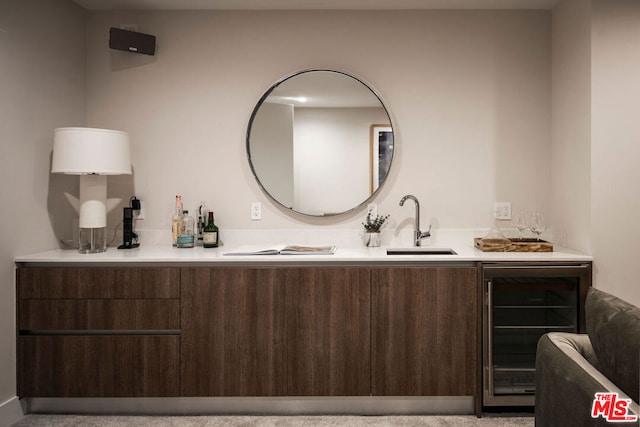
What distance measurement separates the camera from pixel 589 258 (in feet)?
7.73

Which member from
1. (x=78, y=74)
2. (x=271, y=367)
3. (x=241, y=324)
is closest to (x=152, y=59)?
(x=78, y=74)

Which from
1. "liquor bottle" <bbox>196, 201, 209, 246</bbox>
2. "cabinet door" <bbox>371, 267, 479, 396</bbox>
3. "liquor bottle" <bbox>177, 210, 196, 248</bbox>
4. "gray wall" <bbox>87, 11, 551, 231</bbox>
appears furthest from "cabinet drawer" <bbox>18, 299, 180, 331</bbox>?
"cabinet door" <bbox>371, 267, 479, 396</bbox>

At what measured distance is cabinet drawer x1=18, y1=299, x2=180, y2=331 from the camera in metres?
2.36

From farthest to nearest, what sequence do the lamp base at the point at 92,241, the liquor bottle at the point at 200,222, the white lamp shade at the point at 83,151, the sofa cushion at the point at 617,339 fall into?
1. the liquor bottle at the point at 200,222
2. the lamp base at the point at 92,241
3. the white lamp shade at the point at 83,151
4. the sofa cushion at the point at 617,339

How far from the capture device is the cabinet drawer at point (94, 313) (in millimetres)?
2361

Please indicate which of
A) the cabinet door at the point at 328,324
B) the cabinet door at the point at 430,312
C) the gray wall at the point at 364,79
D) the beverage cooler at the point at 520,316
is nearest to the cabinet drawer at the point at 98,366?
the cabinet door at the point at 328,324

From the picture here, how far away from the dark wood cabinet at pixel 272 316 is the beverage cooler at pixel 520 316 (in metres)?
0.68

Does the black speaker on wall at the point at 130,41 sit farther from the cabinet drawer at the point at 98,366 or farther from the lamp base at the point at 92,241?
the cabinet drawer at the point at 98,366

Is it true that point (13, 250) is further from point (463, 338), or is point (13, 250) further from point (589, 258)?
point (589, 258)

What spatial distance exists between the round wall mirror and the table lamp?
82cm

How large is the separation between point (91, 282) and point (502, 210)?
101 inches

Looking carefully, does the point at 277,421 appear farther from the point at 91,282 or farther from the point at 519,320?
the point at 519,320

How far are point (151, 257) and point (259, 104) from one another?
1.22 meters

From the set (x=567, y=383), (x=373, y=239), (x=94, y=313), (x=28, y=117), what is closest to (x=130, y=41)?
(x=28, y=117)
